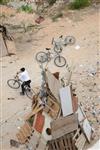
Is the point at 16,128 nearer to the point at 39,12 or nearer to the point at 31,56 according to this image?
the point at 31,56

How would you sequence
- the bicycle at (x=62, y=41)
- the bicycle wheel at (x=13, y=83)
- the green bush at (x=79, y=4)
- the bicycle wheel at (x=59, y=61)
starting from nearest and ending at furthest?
the bicycle wheel at (x=13, y=83), the bicycle wheel at (x=59, y=61), the bicycle at (x=62, y=41), the green bush at (x=79, y=4)

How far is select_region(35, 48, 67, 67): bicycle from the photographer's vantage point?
20.3 metres

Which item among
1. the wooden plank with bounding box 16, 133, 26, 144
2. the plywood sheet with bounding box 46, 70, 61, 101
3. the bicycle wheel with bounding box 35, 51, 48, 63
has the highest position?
the bicycle wheel with bounding box 35, 51, 48, 63

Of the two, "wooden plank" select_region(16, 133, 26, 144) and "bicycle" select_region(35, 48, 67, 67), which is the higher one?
"bicycle" select_region(35, 48, 67, 67)

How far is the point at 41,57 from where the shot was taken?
20750 millimetres

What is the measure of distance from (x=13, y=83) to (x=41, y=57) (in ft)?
6.57

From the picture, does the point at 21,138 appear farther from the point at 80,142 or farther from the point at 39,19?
the point at 39,19

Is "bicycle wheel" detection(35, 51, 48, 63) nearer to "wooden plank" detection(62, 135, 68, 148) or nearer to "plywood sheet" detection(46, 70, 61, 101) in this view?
"plywood sheet" detection(46, 70, 61, 101)

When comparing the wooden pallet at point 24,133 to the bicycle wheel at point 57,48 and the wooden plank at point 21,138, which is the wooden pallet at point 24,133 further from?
the bicycle wheel at point 57,48

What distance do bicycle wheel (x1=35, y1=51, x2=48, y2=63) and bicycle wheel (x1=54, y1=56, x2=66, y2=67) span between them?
0.43 metres

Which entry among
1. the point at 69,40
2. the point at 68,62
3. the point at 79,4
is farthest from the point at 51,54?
the point at 79,4

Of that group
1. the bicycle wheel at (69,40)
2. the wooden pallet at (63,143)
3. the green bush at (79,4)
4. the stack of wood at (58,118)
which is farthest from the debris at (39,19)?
the wooden pallet at (63,143)

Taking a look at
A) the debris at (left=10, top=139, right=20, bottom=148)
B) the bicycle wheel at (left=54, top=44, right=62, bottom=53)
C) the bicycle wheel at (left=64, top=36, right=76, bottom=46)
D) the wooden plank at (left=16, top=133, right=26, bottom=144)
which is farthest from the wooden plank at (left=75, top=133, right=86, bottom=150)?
the bicycle wheel at (left=64, top=36, right=76, bottom=46)

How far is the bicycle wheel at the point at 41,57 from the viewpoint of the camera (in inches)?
811
